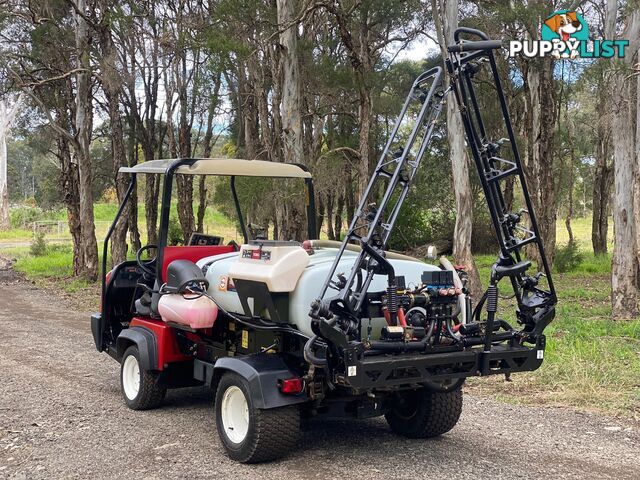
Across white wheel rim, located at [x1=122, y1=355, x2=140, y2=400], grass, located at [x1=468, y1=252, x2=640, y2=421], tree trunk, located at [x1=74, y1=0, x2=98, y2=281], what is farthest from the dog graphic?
tree trunk, located at [x1=74, y1=0, x2=98, y2=281]

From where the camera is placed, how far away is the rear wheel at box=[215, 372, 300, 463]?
494 centimetres

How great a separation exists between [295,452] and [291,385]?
0.76 metres

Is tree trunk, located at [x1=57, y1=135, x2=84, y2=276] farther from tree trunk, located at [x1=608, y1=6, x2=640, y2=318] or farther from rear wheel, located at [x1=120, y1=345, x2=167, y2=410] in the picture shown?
rear wheel, located at [x1=120, y1=345, x2=167, y2=410]

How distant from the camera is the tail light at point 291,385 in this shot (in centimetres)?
490

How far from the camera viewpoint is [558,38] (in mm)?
15734

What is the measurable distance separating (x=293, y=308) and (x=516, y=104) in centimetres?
2432

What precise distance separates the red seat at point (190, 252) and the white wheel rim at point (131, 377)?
96 centimetres

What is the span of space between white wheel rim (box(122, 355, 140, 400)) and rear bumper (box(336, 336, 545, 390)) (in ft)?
9.87

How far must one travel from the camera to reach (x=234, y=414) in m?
5.33

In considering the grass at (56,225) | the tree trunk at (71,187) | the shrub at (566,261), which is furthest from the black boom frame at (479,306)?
the grass at (56,225)

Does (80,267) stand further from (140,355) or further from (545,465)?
(545,465)

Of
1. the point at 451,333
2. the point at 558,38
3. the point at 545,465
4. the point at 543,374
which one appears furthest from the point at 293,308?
the point at 558,38

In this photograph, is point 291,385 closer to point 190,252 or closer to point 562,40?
point 190,252

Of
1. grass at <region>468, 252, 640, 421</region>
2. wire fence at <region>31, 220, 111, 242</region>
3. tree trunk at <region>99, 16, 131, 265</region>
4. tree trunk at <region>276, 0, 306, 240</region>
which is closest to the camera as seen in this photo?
grass at <region>468, 252, 640, 421</region>
